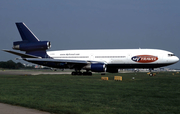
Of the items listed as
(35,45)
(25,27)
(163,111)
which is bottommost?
(163,111)

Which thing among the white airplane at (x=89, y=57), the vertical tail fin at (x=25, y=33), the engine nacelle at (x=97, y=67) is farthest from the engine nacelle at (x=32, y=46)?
the engine nacelle at (x=97, y=67)

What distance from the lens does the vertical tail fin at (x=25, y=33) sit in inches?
1703

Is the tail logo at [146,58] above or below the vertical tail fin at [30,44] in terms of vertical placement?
below

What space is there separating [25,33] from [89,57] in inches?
481

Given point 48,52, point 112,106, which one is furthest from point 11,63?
point 112,106

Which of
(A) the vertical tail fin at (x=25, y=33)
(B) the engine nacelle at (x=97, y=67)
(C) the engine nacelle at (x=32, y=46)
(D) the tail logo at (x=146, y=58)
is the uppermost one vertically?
(A) the vertical tail fin at (x=25, y=33)

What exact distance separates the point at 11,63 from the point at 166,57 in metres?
130

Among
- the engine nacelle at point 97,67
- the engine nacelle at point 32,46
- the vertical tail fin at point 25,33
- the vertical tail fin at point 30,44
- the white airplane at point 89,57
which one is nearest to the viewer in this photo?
the engine nacelle at point 97,67

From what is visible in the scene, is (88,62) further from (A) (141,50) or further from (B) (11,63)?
(B) (11,63)

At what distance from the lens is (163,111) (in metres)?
9.70

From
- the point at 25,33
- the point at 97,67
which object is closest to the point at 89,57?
the point at 97,67

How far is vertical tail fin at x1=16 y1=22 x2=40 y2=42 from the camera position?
1703 inches

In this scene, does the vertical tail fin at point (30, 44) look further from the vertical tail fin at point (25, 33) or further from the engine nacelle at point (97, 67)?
the engine nacelle at point (97, 67)

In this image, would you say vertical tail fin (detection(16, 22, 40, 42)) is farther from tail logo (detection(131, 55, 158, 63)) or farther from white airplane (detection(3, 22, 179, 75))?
tail logo (detection(131, 55, 158, 63))
